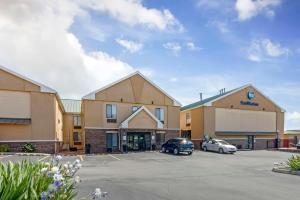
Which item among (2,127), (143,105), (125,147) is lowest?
(125,147)

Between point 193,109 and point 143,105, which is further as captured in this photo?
point 193,109

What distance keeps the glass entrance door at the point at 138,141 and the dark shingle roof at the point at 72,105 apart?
12.5m

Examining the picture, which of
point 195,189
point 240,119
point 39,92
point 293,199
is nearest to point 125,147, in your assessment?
point 39,92

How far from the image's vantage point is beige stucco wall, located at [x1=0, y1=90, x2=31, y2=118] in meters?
25.8

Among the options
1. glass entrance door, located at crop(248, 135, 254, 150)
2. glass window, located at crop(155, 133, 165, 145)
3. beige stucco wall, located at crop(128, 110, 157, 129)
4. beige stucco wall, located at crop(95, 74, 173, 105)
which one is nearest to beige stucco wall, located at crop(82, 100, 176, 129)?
beige stucco wall, located at crop(95, 74, 173, 105)

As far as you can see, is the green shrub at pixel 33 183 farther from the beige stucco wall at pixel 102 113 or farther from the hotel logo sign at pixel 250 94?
the hotel logo sign at pixel 250 94

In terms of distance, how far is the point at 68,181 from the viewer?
470 centimetres

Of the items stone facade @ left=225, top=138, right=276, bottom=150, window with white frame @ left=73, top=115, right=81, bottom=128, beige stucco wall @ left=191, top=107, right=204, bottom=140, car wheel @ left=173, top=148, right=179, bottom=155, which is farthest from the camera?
window with white frame @ left=73, top=115, right=81, bottom=128

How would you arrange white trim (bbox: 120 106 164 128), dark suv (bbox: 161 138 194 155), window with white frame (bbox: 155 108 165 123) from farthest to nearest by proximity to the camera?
window with white frame (bbox: 155 108 165 123) → white trim (bbox: 120 106 164 128) → dark suv (bbox: 161 138 194 155)

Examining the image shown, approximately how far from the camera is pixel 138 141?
32.0m

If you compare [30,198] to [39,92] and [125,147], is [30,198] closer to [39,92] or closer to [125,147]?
[39,92]

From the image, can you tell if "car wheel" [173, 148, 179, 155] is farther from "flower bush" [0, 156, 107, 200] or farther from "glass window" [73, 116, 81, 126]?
"flower bush" [0, 156, 107, 200]

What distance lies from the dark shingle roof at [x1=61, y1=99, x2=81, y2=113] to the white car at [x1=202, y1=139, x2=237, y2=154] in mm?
19242

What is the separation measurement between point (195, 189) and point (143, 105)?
23.0 meters
